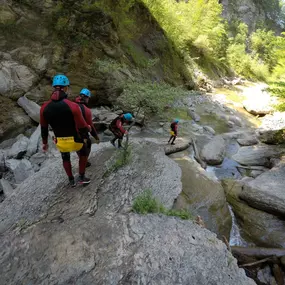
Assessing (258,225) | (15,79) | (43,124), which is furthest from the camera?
(15,79)

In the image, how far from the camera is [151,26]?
48.6ft

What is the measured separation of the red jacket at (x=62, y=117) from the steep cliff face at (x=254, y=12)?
46.9 metres

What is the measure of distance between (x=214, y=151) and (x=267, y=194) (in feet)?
9.84

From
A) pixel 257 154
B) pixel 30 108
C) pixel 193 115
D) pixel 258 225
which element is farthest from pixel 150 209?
pixel 193 115

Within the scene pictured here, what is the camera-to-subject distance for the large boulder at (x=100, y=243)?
2.59 metres

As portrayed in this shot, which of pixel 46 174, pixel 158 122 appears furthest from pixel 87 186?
pixel 158 122

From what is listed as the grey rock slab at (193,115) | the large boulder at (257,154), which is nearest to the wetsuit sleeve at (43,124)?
the large boulder at (257,154)

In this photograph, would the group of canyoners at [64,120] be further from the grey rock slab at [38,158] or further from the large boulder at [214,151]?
the large boulder at [214,151]

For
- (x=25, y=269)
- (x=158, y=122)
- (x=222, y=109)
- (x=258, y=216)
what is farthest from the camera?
(x=222, y=109)

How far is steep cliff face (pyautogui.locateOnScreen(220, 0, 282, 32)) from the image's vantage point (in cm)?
4230

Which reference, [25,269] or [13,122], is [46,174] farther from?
[13,122]

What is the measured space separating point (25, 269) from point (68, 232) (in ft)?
2.17

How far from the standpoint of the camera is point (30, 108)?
7375mm

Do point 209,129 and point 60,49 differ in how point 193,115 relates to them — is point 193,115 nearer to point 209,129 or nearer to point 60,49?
point 209,129
